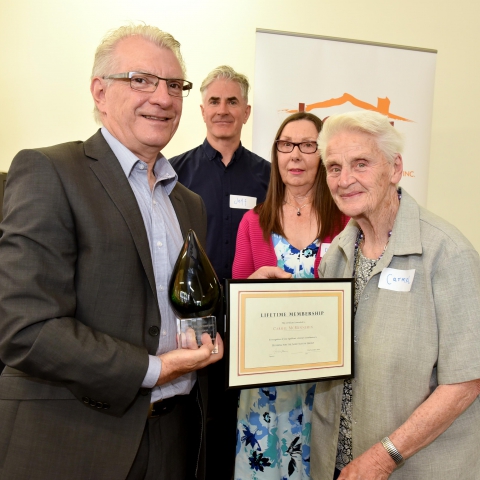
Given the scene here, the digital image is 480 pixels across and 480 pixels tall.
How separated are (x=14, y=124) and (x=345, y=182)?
296 cm

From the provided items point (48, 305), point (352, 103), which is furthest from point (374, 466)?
point (352, 103)

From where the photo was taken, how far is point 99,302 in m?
1.20

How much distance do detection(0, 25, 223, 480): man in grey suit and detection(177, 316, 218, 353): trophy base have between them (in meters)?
0.03

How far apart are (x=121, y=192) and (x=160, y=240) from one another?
0.66 feet

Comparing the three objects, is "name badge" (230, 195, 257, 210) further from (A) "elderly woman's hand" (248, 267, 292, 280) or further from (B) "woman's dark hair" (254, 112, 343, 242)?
(A) "elderly woman's hand" (248, 267, 292, 280)

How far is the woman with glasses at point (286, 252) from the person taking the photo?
6.35ft

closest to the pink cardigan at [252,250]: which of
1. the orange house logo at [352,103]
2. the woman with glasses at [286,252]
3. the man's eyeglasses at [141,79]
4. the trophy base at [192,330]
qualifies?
the woman with glasses at [286,252]

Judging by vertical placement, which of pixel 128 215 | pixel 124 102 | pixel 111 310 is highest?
pixel 124 102

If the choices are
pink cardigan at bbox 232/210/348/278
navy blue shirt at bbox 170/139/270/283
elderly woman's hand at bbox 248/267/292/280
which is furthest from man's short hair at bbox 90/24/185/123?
navy blue shirt at bbox 170/139/270/283

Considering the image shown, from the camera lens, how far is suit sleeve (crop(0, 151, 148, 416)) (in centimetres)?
107

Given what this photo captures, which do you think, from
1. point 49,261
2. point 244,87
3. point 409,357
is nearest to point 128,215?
point 49,261

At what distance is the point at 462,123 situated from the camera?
4.12 m

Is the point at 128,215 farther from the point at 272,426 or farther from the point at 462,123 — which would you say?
the point at 462,123

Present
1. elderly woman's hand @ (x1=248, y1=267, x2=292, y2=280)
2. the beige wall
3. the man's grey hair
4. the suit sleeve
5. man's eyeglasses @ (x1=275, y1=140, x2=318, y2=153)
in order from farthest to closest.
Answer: the beige wall → man's eyeglasses @ (x1=275, y1=140, x2=318, y2=153) → elderly woman's hand @ (x1=248, y1=267, x2=292, y2=280) → the man's grey hair → the suit sleeve
